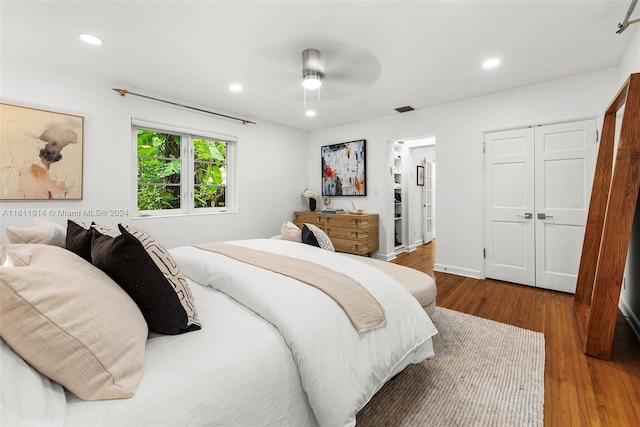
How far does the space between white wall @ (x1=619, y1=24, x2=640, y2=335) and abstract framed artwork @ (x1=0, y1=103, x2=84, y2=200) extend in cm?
527

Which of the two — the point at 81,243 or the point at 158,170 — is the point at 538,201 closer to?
the point at 81,243

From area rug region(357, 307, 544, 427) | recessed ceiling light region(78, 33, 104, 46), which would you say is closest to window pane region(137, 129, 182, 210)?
recessed ceiling light region(78, 33, 104, 46)

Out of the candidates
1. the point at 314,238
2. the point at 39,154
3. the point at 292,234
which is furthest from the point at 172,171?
the point at 314,238

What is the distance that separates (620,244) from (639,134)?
764 mm

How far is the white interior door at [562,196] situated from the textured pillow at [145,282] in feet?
13.0

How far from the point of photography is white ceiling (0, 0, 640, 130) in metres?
2.05

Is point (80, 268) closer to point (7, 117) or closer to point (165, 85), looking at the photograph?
point (7, 117)

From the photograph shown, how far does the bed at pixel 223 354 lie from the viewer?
2.33ft

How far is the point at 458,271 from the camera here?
4051 mm

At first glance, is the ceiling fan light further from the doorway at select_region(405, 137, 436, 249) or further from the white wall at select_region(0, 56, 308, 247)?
the doorway at select_region(405, 137, 436, 249)

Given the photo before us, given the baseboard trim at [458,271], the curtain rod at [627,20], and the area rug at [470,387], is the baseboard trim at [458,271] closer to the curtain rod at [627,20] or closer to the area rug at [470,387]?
the area rug at [470,387]

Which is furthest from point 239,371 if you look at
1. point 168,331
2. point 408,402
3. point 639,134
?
point 639,134

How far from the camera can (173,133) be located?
12.9 feet

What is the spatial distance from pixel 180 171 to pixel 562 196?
4.90m
